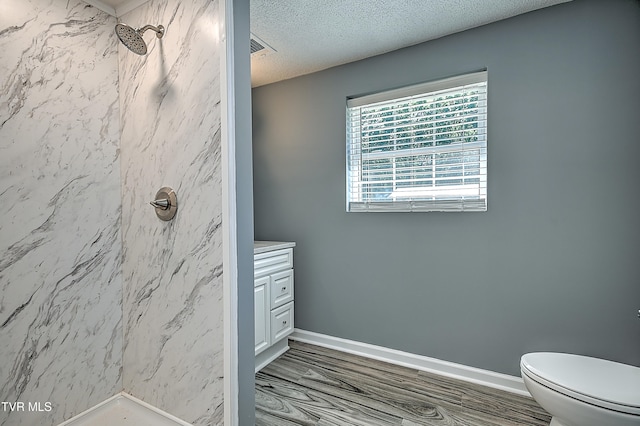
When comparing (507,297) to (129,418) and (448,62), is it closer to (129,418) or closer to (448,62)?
(448,62)

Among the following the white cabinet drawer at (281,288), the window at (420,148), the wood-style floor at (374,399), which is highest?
the window at (420,148)

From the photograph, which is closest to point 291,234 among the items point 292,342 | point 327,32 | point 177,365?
point 292,342

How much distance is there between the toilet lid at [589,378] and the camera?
1.16m

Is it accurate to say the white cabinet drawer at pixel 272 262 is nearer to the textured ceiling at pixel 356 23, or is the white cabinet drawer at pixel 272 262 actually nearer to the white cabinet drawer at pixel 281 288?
the white cabinet drawer at pixel 281 288

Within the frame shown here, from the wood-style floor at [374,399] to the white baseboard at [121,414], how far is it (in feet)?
1.59

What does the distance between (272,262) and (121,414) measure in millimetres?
1189

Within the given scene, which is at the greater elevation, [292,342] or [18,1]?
[18,1]

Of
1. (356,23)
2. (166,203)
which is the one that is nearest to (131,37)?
(166,203)

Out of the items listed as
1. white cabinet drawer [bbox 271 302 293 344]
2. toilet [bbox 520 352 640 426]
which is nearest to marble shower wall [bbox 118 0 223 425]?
white cabinet drawer [bbox 271 302 293 344]

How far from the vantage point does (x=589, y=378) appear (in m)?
1.31

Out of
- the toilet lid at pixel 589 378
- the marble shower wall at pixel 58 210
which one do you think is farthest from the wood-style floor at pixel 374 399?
the marble shower wall at pixel 58 210

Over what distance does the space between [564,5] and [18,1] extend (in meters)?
2.80

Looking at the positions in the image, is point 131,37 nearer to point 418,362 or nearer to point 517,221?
point 517,221

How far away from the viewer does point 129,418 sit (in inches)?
59.2
